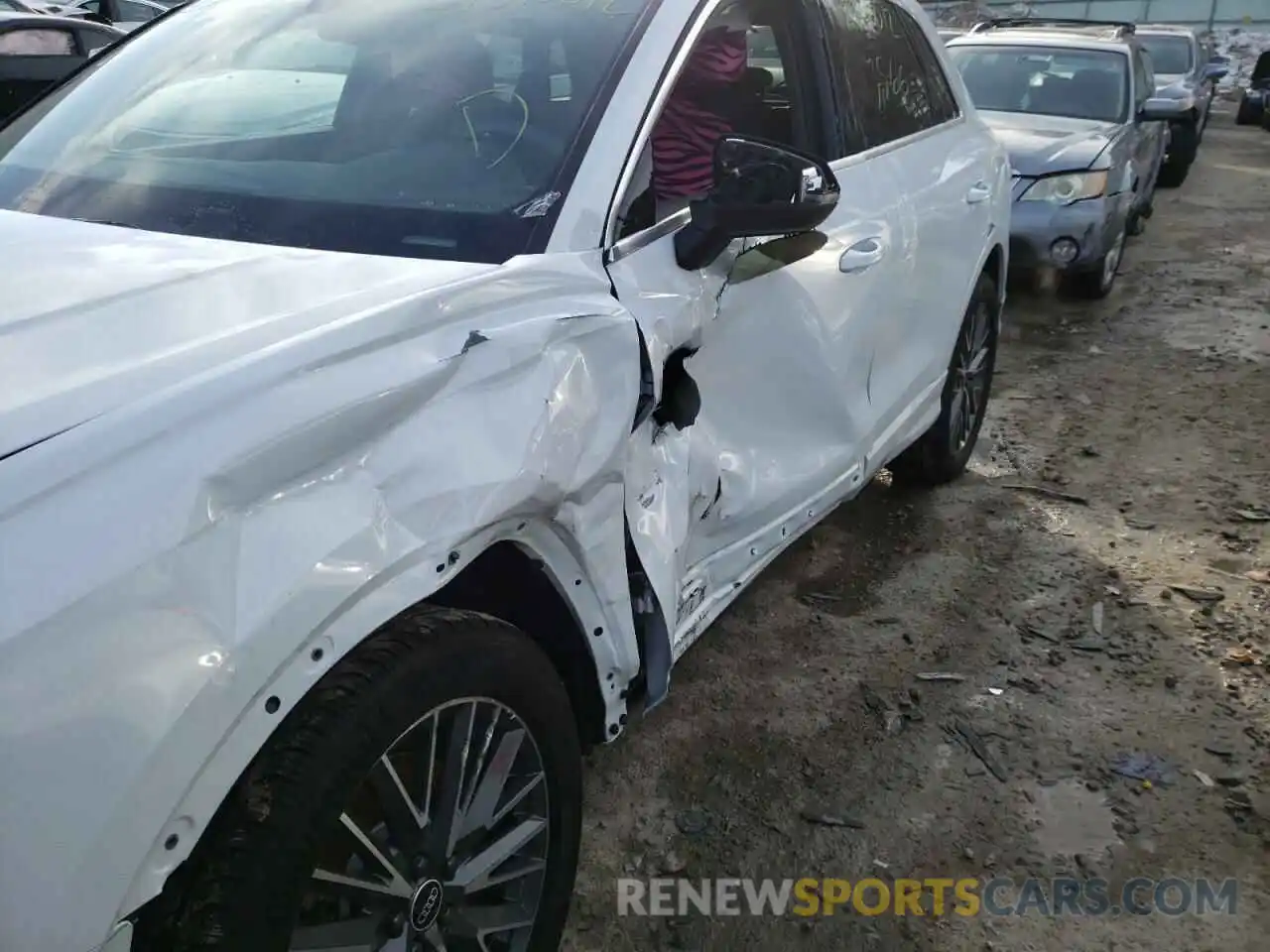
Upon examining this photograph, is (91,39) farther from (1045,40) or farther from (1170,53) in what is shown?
(1170,53)

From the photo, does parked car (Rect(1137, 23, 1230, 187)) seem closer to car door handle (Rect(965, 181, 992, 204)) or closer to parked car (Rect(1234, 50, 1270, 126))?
parked car (Rect(1234, 50, 1270, 126))

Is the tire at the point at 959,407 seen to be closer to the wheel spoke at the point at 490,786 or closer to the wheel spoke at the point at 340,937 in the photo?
the wheel spoke at the point at 490,786

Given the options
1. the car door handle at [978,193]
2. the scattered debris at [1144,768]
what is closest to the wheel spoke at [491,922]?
the scattered debris at [1144,768]

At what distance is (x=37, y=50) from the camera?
631cm

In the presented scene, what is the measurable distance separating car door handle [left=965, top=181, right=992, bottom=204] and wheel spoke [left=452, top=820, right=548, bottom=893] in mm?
2828

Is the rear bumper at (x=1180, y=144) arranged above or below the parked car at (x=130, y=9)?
below

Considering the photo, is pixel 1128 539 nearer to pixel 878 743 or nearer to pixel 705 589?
pixel 878 743

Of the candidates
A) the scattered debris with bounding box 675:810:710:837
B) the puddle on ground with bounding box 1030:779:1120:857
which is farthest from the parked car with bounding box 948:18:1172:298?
the scattered debris with bounding box 675:810:710:837

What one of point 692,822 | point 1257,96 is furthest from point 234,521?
point 1257,96

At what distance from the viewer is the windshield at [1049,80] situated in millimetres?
7910

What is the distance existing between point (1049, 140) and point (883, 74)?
4.34 meters

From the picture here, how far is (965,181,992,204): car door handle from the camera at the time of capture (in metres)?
3.92

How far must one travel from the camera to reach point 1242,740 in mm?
2994

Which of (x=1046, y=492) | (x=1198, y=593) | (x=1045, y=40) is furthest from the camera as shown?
(x=1045, y=40)
